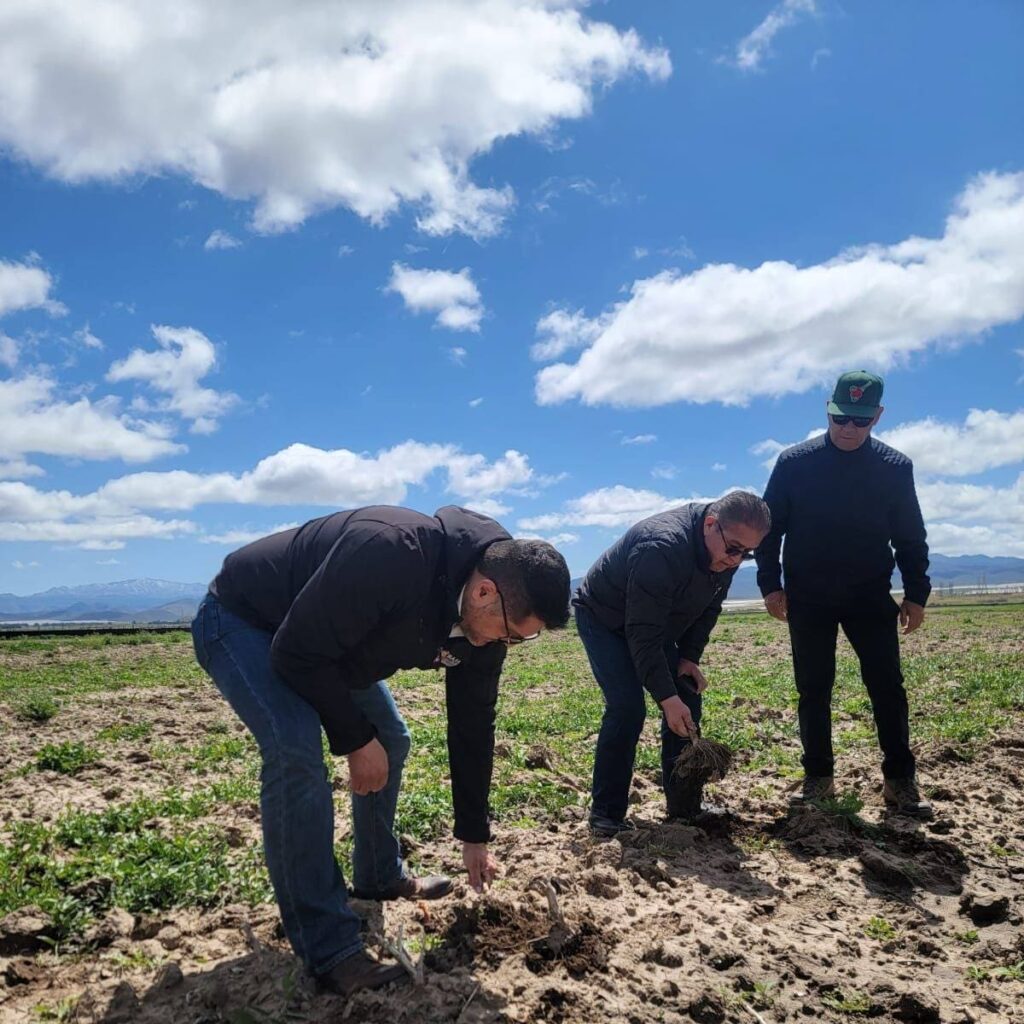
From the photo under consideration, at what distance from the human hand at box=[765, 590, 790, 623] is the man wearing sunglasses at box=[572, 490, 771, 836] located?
628mm

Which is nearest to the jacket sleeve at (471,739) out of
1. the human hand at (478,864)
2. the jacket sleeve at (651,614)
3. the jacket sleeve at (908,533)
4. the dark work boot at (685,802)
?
the human hand at (478,864)

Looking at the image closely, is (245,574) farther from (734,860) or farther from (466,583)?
(734,860)

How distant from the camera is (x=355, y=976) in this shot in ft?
9.95

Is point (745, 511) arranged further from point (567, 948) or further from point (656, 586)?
point (567, 948)

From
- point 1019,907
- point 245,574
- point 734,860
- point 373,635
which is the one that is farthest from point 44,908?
point 1019,907

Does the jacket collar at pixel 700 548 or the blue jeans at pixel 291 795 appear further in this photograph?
the jacket collar at pixel 700 548

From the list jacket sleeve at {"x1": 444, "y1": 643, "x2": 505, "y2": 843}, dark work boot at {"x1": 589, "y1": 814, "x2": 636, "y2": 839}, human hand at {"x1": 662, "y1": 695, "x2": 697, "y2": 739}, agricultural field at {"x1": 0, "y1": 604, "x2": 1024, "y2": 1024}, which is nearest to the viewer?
agricultural field at {"x1": 0, "y1": 604, "x2": 1024, "y2": 1024}

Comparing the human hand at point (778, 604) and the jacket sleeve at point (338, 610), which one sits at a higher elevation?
the jacket sleeve at point (338, 610)

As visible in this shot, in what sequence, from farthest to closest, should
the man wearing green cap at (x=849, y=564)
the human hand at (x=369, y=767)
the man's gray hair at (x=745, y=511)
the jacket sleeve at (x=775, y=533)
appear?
the jacket sleeve at (x=775, y=533) → the man wearing green cap at (x=849, y=564) → the man's gray hair at (x=745, y=511) → the human hand at (x=369, y=767)

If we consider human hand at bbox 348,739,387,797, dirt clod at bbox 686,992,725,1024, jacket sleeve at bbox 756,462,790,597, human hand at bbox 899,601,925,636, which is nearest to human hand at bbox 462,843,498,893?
human hand at bbox 348,739,387,797

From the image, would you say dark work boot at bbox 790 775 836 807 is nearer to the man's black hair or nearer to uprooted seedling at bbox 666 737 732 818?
uprooted seedling at bbox 666 737 732 818

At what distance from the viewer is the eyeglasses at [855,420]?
5523 millimetres

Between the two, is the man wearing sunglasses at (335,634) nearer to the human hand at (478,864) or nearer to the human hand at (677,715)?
the human hand at (478,864)

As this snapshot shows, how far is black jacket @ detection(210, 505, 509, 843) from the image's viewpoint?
9.35ft
